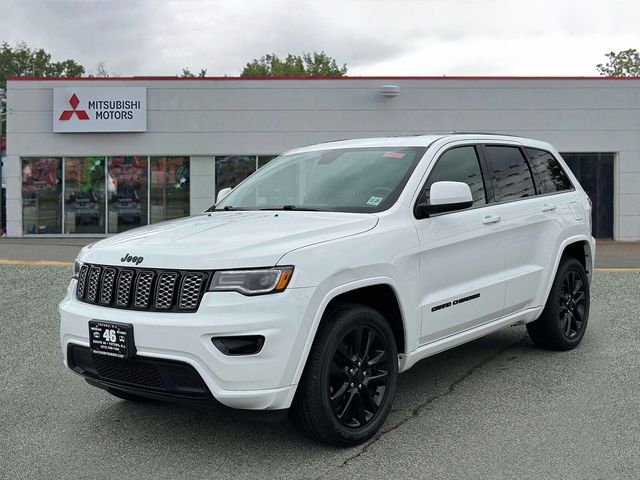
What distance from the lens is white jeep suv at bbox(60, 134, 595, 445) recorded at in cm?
362

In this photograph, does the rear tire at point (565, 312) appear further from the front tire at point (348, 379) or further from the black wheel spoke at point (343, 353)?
the black wheel spoke at point (343, 353)

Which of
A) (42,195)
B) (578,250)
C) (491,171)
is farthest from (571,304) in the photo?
(42,195)

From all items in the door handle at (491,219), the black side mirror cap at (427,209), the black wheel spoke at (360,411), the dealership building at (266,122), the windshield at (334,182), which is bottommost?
the black wheel spoke at (360,411)

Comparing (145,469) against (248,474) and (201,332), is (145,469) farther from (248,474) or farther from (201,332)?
(201,332)

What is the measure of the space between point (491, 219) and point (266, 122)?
16.2 m

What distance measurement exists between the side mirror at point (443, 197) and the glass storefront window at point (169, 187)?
56.4 ft

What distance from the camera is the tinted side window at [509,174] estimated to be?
5535 millimetres

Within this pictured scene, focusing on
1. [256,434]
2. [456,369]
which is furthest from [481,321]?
[256,434]

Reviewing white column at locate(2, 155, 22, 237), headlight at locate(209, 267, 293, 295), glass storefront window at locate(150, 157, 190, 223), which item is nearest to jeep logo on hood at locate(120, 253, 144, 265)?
headlight at locate(209, 267, 293, 295)

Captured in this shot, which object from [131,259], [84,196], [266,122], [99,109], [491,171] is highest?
[99,109]

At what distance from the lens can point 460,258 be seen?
486cm

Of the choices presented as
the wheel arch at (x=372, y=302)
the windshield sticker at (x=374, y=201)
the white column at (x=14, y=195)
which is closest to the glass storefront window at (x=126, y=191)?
the white column at (x=14, y=195)

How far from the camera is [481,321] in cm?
513

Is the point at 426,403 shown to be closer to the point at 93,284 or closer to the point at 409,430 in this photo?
the point at 409,430
